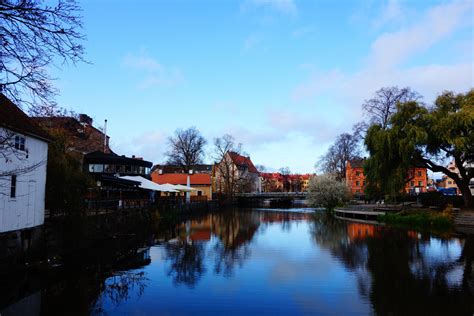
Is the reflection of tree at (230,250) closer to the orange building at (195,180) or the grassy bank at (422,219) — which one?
the grassy bank at (422,219)

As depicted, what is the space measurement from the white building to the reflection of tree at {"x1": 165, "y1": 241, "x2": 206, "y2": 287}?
5.71m

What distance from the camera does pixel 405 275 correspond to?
1361 cm

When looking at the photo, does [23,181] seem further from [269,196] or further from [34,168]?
[269,196]

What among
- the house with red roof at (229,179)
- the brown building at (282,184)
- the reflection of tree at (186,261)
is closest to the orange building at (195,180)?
the house with red roof at (229,179)

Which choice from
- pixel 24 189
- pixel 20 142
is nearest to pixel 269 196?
pixel 24 189

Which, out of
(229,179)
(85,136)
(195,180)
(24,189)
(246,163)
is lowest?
(24,189)

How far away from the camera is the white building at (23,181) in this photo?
1413cm

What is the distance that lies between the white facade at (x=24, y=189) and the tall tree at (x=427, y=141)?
24.1m

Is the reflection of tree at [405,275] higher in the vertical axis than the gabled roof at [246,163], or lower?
lower

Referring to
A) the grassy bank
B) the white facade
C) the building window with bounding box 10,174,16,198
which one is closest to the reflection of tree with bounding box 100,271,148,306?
the white facade

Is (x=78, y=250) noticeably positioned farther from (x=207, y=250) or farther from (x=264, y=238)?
(x=264, y=238)

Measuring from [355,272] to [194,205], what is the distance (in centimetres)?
3680

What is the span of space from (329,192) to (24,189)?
1687 inches

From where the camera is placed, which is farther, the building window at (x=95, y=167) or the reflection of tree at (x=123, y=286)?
the building window at (x=95, y=167)
